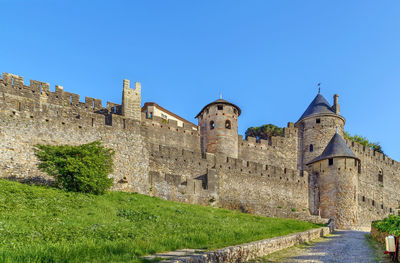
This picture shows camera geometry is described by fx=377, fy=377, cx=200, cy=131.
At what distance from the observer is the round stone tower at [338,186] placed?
30.0 metres

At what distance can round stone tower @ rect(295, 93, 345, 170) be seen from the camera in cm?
3644

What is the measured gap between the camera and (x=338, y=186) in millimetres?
30688

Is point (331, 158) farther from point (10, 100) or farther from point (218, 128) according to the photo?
point (10, 100)

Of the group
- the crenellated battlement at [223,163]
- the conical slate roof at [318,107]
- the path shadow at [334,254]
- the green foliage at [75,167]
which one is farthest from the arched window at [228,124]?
the path shadow at [334,254]

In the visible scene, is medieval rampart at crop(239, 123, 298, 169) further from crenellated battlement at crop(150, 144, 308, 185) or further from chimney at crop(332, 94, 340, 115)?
chimney at crop(332, 94, 340, 115)

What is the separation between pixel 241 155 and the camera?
33594 mm

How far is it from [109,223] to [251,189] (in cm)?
1664

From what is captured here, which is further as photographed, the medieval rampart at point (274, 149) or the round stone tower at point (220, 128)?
the medieval rampart at point (274, 149)

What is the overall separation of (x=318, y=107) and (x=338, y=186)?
403 inches

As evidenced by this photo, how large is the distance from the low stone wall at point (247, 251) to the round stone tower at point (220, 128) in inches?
678

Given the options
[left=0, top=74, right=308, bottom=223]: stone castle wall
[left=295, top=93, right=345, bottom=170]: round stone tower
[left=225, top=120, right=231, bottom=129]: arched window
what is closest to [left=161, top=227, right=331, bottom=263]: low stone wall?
[left=0, top=74, right=308, bottom=223]: stone castle wall

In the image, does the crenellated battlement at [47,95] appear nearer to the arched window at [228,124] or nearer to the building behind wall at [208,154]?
the building behind wall at [208,154]

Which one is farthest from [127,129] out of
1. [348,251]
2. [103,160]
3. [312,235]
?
[348,251]

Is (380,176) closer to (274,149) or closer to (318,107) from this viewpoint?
(318,107)
